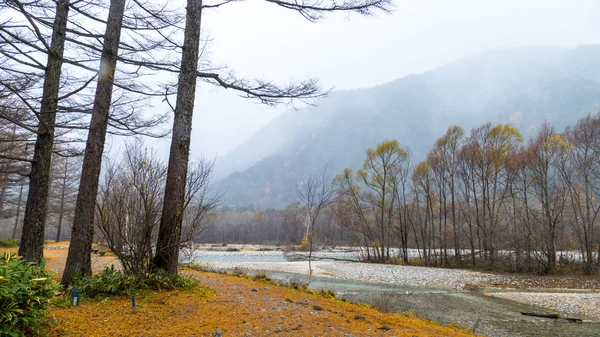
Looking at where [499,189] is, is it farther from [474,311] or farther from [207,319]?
[207,319]

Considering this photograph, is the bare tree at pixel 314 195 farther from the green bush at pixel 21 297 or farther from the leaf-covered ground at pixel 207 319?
the green bush at pixel 21 297

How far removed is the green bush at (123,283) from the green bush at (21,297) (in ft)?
5.35

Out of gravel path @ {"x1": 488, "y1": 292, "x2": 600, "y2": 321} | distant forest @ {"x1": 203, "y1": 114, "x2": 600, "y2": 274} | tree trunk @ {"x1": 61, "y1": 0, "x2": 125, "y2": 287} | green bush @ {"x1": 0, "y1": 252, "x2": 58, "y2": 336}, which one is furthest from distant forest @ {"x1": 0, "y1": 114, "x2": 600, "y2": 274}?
green bush @ {"x1": 0, "y1": 252, "x2": 58, "y2": 336}

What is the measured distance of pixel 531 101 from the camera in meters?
186

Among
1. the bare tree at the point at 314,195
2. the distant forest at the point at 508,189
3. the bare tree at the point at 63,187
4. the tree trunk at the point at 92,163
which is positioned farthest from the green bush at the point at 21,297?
the bare tree at the point at 63,187

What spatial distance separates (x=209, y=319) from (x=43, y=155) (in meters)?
4.65

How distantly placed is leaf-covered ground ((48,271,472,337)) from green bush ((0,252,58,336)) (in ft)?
1.10

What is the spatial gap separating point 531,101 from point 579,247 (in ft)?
675

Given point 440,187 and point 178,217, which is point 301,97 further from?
point 440,187

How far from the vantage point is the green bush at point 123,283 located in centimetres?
482

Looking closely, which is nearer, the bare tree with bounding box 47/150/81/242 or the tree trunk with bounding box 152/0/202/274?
the tree trunk with bounding box 152/0/202/274

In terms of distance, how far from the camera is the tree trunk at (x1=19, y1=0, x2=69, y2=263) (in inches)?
232

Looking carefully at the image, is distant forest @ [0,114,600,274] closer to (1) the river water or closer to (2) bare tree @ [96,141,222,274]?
(1) the river water

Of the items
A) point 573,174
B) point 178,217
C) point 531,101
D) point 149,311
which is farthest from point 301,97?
point 531,101
